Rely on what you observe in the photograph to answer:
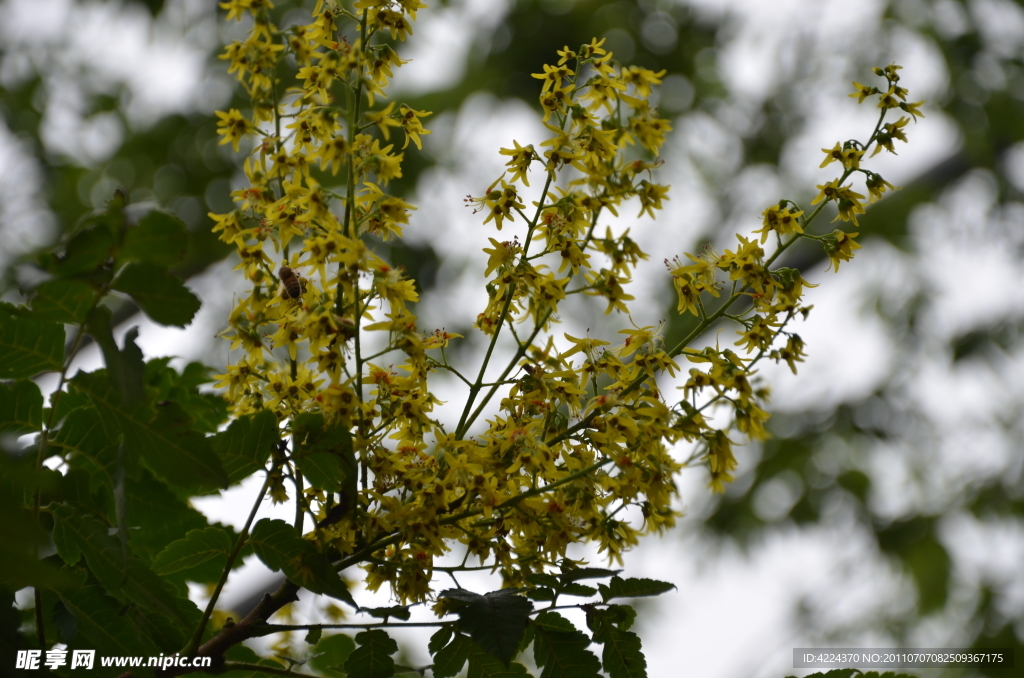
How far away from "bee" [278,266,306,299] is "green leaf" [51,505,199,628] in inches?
16.3

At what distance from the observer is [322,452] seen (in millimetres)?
1065

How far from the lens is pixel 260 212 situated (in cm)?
130

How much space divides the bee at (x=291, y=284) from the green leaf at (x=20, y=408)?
42cm

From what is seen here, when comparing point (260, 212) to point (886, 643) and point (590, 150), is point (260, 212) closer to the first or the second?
point (590, 150)

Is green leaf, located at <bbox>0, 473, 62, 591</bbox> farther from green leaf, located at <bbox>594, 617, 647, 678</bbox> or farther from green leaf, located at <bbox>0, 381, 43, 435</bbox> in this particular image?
green leaf, located at <bbox>594, 617, 647, 678</bbox>

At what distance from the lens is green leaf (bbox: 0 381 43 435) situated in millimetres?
1183

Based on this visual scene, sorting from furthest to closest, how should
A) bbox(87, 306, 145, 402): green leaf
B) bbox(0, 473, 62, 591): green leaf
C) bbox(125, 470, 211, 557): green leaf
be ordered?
1. bbox(125, 470, 211, 557): green leaf
2. bbox(87, 306, 145, 402): green leaf
3. bbox(0, 473, 62, 591): green leaf

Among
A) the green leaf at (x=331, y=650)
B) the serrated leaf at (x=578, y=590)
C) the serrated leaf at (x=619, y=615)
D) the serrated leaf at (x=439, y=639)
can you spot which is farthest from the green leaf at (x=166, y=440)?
the green leaf at (x=331, y=650)

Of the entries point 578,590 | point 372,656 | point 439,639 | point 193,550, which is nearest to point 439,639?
point 439,639

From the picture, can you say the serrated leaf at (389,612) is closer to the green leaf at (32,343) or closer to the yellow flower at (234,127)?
the green leaf at (32,343)

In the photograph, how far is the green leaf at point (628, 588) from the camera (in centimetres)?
120

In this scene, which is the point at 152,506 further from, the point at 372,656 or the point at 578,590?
the point at 578,590

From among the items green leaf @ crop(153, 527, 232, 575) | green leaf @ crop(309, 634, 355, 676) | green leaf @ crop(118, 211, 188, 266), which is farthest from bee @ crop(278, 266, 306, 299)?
green leaf @ crop(309, 634, 355, 676)

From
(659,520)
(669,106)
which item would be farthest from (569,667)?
(669,106)
